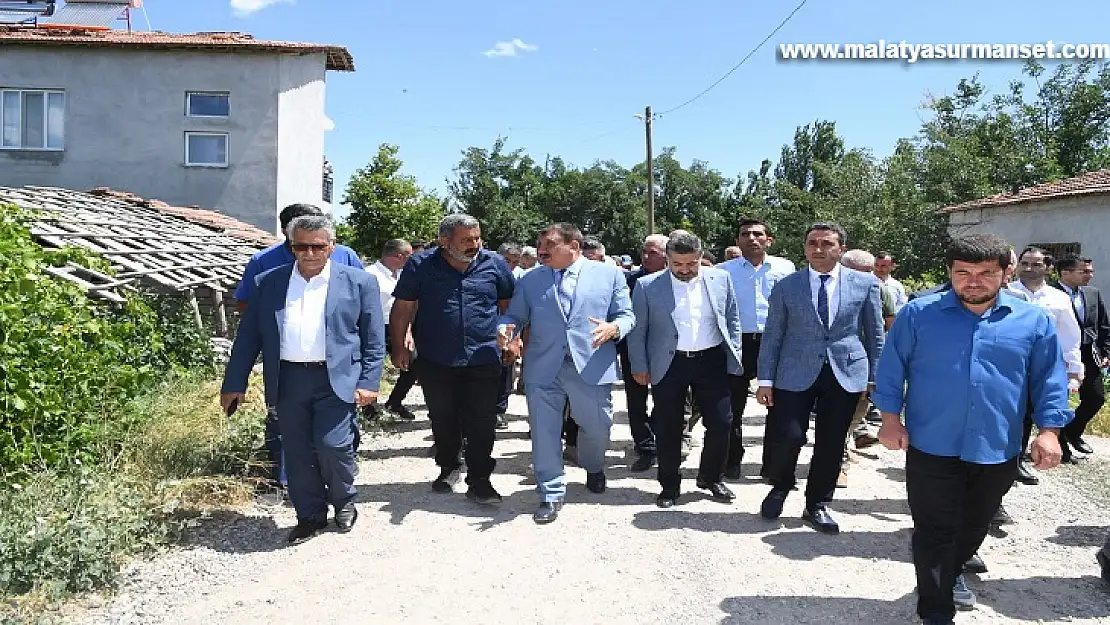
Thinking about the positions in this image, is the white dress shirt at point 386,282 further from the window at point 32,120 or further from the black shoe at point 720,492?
the window at point 32,120

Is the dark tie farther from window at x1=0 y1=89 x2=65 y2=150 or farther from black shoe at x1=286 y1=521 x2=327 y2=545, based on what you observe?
window at x1=0 y1=89 x2=65 y2=150

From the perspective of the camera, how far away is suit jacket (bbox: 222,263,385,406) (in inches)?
189

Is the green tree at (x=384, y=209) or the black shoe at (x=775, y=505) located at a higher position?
the green tree at (x=384, y=209)

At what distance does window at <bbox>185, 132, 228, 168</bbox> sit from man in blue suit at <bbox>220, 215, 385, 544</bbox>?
1472cm

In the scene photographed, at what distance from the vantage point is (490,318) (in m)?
5.61

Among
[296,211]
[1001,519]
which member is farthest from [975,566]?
[296,211]

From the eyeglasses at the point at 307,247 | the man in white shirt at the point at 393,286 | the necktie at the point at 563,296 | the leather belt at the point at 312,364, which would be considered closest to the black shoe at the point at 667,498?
the necktie at the point at 563,296

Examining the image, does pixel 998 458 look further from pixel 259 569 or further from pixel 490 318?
pixel 259 569

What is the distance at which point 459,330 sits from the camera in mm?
5465

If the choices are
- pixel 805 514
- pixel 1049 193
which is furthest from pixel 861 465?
pixel 1049 193

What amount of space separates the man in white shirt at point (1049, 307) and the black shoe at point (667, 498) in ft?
8.50

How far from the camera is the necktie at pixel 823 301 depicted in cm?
510

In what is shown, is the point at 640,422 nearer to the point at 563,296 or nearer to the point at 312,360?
the point at 563,296

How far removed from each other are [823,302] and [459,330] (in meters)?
2.36
